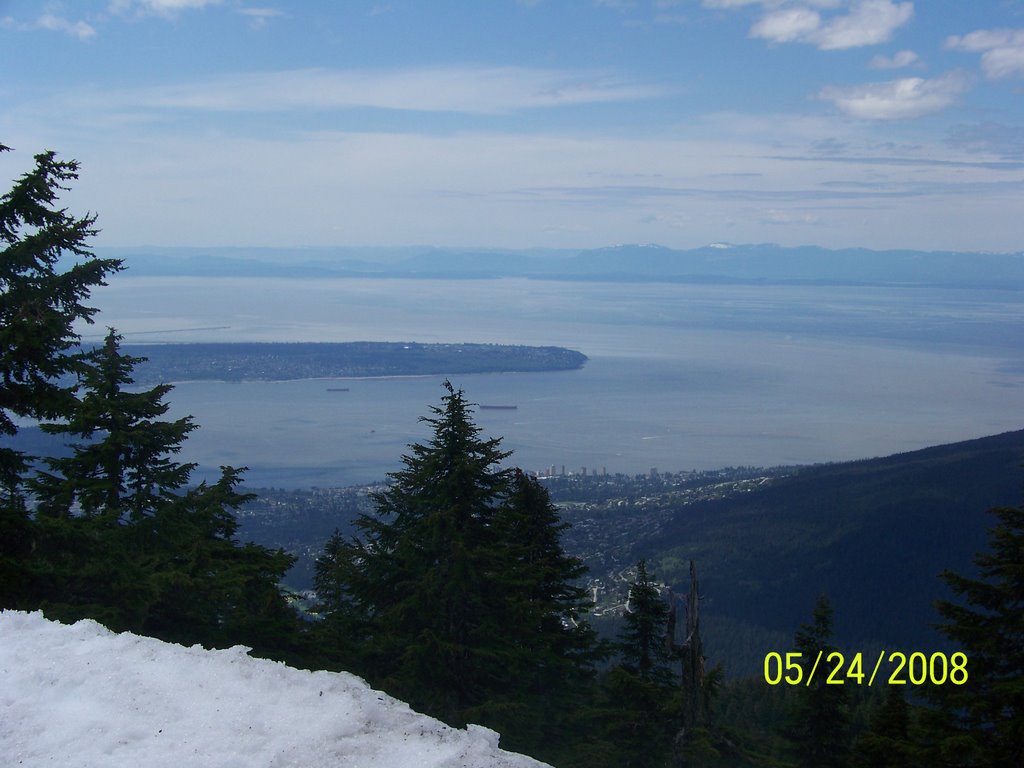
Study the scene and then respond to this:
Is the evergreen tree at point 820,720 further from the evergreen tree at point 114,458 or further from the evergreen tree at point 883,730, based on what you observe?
the evergreen tree at point 114,458

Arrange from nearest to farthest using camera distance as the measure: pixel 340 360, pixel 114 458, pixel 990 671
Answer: pixel 990 671, pixel 114 458, pixel 340 360

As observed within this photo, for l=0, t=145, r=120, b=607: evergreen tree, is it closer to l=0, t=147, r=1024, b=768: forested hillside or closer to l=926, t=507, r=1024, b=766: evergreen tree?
l=0, t=147, r=1024, b=768: forested hillside

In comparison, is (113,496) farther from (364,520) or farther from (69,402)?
(364,520)

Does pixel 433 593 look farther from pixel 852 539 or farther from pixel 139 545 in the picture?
pixel 852 539

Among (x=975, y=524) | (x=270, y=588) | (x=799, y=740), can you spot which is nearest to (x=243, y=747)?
(x=270, y=588)

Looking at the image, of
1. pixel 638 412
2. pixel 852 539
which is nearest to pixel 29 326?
pixel 852 539

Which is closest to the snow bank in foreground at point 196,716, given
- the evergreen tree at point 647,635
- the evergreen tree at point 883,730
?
the evergreen tree at point 883,730
